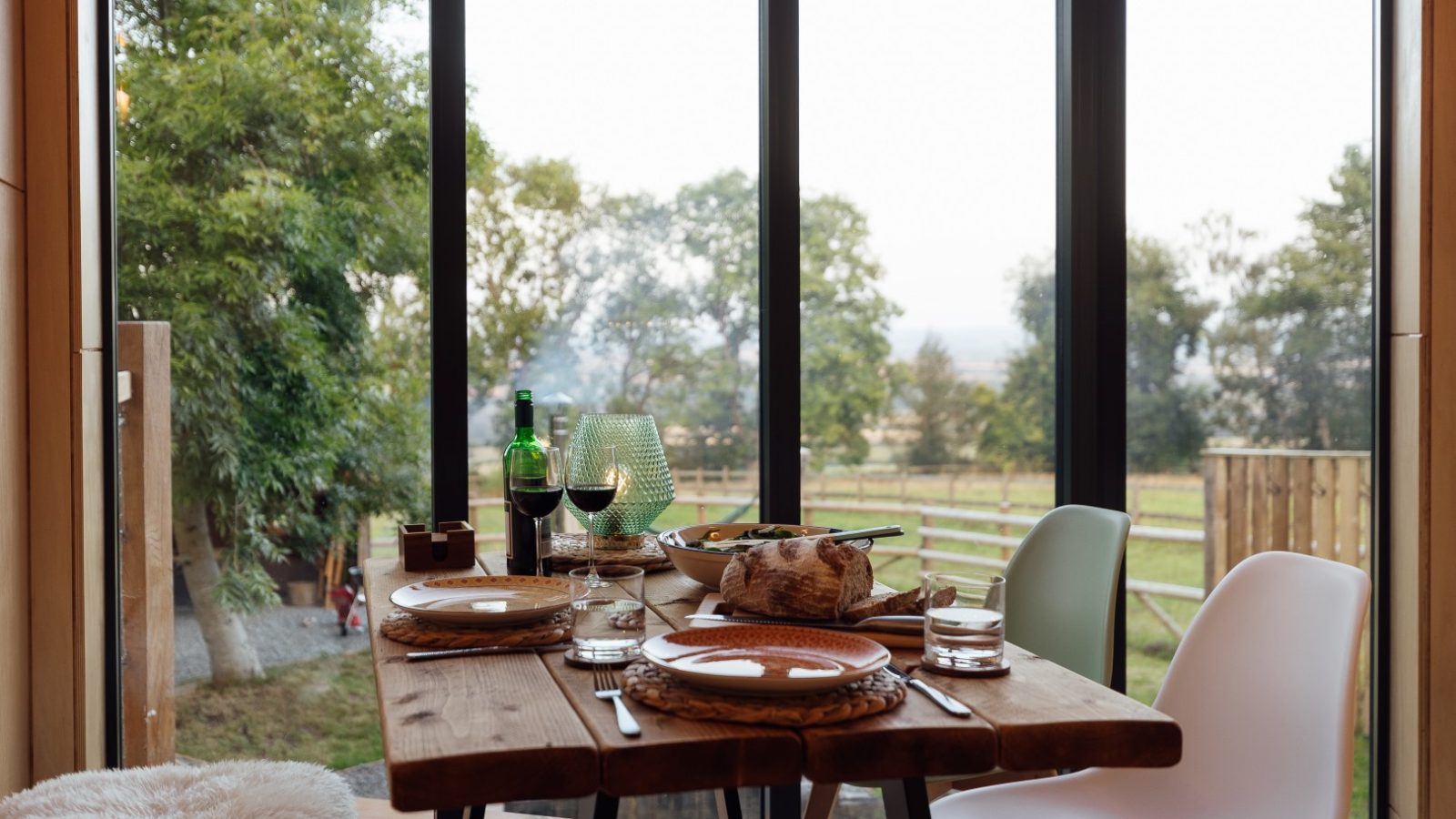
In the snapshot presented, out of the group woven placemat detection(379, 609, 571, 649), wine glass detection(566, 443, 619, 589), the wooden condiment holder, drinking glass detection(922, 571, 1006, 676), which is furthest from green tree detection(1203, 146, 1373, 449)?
woven placemat detection(379, 609, 571, 649)

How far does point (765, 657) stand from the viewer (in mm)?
1229

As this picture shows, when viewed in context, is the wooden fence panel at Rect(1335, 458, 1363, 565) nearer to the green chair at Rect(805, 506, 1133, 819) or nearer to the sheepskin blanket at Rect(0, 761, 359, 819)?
the green chair at Rect(805, 506, 1133, 819)

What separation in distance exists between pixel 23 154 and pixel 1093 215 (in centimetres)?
233

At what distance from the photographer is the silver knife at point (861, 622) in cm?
140

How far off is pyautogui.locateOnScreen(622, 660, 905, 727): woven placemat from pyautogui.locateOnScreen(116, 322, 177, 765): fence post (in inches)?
64.3

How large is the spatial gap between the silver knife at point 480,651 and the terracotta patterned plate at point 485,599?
6cm

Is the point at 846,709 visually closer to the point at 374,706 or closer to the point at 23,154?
the point at 374,706

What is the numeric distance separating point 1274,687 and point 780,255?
142 cm

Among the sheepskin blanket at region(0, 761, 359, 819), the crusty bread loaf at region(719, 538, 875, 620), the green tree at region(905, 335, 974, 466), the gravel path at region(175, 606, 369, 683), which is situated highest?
the green tree at region(905, 335, 974, 466)

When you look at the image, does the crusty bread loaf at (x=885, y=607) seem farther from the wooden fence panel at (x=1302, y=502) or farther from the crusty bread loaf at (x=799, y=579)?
the wooden fence panel at (x=1302, y=502)

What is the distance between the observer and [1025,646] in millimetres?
2127

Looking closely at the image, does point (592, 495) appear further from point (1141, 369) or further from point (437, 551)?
point (1141, 369)

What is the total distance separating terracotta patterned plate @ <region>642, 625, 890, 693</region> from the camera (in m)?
1.09
